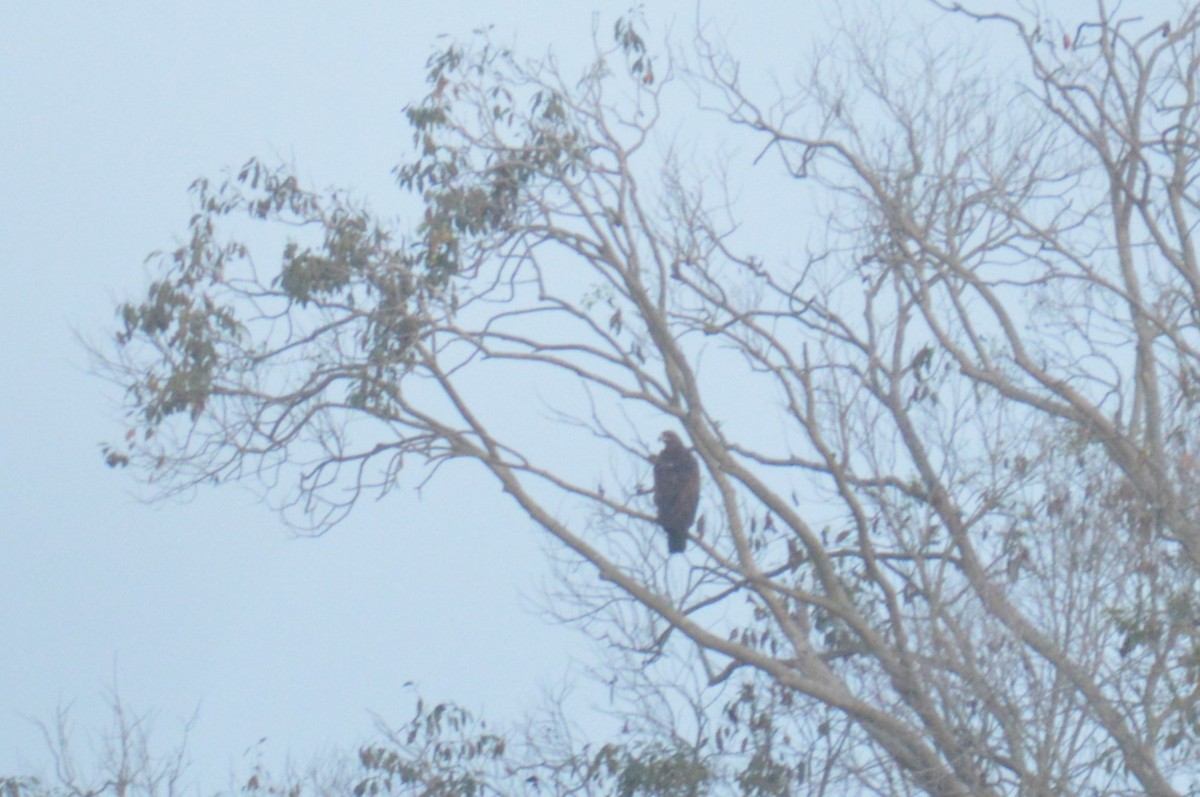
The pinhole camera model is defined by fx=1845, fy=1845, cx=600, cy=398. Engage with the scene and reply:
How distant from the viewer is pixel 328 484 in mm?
11594

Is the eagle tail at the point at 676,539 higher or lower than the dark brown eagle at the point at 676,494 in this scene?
lower

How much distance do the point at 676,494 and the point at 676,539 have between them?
270 millimetres

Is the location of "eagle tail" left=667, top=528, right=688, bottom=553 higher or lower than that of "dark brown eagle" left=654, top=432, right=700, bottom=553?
lower

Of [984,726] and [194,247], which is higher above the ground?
[194,247]

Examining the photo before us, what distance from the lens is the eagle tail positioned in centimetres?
1106

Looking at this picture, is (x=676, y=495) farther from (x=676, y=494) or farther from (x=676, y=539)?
(x=676, y=539)

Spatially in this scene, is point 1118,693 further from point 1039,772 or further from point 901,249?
point 901,249

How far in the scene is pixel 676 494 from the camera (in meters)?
11.1

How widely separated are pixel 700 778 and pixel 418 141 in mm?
4564

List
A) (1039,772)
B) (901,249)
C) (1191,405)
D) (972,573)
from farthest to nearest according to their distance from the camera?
(901,249)
(1191,405)
(972,573)
(1039,772)

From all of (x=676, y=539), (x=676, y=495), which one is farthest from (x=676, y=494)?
(x=676, y=539)

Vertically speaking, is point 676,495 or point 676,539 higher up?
point 676,495

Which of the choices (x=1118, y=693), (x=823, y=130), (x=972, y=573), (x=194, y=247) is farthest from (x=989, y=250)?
(x=194, y=247)

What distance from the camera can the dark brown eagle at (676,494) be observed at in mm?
11055
